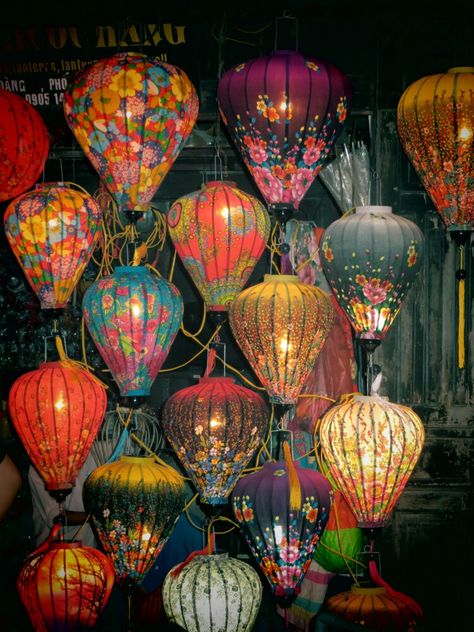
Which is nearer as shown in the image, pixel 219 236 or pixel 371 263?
pixel 371 263

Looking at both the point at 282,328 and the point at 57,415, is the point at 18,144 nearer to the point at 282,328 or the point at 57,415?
the point at 57,415

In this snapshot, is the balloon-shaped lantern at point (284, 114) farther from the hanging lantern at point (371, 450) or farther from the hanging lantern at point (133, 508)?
the hanging lantern at point (133, 508)

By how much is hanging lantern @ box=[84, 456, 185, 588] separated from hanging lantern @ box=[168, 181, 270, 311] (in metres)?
0.74

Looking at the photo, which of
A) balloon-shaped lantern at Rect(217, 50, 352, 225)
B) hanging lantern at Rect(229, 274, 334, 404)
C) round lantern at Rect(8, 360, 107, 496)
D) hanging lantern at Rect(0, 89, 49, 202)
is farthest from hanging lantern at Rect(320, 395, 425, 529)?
hanging lantern at Rect(0, 89, 49, 202)

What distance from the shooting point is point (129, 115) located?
13.5 feet

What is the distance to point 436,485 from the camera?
552 cm

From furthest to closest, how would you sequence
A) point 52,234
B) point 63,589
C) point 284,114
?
point 63,589 < point 52,234 < point 284,114

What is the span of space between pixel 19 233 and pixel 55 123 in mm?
1459

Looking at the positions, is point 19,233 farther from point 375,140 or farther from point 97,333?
point 375,140

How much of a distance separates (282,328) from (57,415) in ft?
3.29

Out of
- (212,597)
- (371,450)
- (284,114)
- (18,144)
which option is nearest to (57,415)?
(212,597)

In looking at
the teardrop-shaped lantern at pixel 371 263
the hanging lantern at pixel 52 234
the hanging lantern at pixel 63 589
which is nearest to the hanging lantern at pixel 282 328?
the teardrop-shaped lantern at pixel 371 263

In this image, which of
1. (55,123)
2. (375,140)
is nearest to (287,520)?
(375,140)

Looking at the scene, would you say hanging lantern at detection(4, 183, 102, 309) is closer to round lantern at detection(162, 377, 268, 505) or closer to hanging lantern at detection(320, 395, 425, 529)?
round lantern at detection(162, 377, 268, 505)
